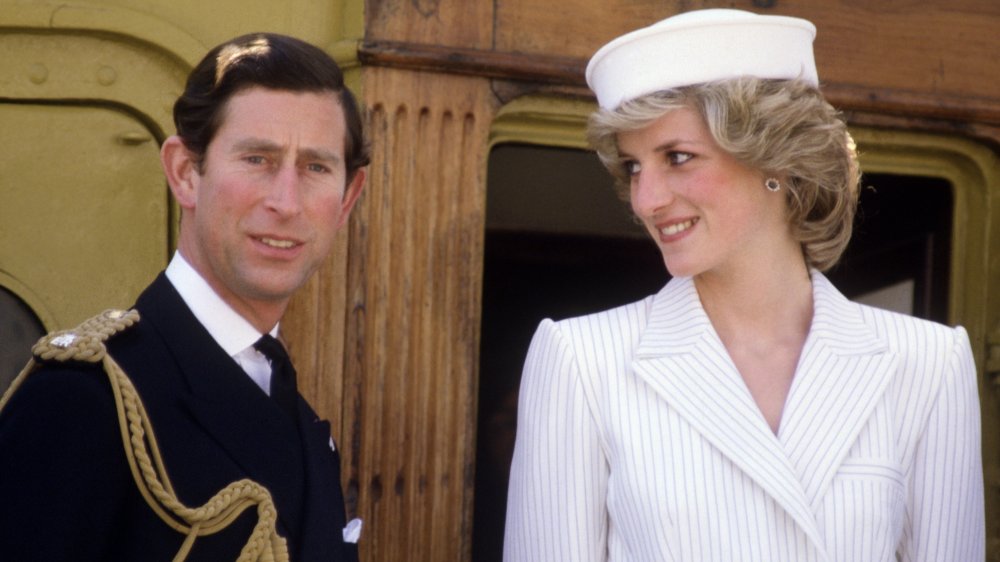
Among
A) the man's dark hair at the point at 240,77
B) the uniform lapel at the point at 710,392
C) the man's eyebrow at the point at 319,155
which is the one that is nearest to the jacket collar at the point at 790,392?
the uniform lapel at the point at 710,392

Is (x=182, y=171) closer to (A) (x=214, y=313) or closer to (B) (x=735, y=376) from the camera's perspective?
(A) (x=214, y=313)

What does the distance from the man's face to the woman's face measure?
1.99 ft

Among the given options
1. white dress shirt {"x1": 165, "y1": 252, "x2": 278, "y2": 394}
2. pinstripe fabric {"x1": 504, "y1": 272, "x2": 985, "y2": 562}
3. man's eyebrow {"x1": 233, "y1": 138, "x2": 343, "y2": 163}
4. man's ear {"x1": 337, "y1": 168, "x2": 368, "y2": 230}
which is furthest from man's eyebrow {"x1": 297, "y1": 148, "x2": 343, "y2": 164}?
pinstripe fabric {"x1": 504, "y1": 272, "x2": 985, "y2": 562}

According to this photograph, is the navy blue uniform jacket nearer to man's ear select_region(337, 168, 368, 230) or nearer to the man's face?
the man's face

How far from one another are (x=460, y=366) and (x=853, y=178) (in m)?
0.98

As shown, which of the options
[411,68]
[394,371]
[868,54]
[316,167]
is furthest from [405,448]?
[868,54]

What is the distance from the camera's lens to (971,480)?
278cm

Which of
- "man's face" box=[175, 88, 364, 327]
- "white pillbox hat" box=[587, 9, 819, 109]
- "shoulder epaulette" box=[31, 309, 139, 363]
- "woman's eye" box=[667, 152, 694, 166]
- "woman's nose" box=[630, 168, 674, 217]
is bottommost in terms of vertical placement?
"shoulder epaulette" box=[31, 309, 139, 363]

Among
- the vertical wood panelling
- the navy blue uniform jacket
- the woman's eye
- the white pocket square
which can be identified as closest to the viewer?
the navy blue uniform jacket

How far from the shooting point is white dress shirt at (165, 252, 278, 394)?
2.37 metres

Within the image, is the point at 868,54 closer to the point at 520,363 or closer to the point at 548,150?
the point at 548,150

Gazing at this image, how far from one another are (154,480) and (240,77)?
0.66 meters

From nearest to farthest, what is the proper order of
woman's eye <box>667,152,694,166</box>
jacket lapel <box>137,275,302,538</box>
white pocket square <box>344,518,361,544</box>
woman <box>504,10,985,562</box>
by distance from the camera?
jacket lapel <box>137,275,302,538</box> → white pocket square <box>344,518,361,544</box> → woman <box>504,10,985,562</box> → woman's eye <box>667,152,694,166</box>

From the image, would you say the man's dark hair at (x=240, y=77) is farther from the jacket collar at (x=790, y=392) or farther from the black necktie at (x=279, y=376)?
the jacket collar at (x=790, y=392)
